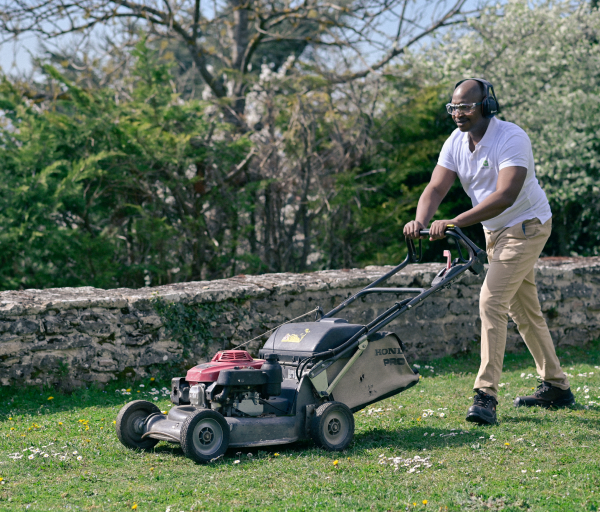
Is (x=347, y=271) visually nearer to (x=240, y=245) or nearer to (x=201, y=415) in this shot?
(x=240, y=245)

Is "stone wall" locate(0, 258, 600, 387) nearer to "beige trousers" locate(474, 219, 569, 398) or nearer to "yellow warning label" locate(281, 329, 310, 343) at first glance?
"yellow warning label" locate(281, 329, 310, 343)

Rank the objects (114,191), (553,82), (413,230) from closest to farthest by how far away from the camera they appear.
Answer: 1. (413,230)
2. (114,191)
3. (553,82)

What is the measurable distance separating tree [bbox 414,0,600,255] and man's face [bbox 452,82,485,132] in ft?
21.0

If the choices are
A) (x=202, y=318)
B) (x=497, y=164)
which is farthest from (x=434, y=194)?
(x=202, y=318)

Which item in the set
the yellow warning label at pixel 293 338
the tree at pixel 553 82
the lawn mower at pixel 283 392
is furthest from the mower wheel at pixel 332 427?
the tree at pixel 553 82

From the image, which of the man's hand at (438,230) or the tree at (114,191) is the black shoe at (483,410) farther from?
the tree at (114,191)

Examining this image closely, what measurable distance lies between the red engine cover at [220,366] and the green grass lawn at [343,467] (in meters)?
0.44

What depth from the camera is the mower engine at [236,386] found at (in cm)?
367

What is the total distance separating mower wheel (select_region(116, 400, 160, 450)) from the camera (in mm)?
3881

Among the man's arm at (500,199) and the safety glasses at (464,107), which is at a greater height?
the safety glasses at (464,107)

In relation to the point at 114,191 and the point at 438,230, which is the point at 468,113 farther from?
the point at 114,191

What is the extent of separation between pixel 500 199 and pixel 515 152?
318 millimetres

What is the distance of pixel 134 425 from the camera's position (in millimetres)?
3934

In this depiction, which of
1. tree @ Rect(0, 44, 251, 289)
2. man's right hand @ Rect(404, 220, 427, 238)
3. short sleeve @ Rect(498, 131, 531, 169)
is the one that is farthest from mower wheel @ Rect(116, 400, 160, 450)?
tree @ Rect(0, 44, 251, 289)
